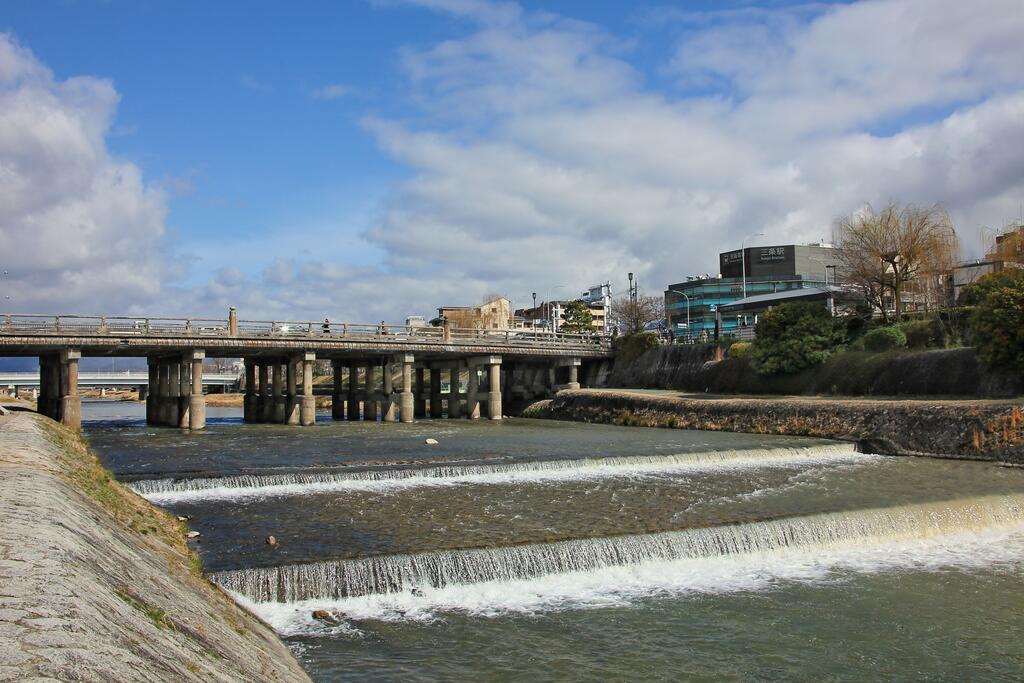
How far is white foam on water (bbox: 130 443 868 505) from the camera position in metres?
21.5

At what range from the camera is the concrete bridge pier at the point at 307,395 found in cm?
4925

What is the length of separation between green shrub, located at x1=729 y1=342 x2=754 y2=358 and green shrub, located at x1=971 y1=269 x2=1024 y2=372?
1759cm

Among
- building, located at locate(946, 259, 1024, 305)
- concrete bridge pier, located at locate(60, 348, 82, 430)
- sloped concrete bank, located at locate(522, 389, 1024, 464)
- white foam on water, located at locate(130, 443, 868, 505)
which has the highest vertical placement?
building, located at locate(946, 259, 1024, 305)

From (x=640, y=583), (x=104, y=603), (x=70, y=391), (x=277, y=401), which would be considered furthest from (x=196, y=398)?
(x=104, y=603)

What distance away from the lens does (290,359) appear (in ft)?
179

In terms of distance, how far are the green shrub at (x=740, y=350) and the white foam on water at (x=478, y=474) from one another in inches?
825

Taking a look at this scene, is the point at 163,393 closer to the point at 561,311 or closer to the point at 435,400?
the point at 435,400

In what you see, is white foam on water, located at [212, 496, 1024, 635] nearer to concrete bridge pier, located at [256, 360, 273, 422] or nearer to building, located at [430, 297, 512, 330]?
concrete bridge pier, located at [256, 360, 273, 422]

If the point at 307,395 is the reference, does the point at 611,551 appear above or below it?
below

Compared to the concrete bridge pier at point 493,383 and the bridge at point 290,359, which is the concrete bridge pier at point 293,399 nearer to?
the bridge at point 290,359

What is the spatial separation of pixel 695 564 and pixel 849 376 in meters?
30.6

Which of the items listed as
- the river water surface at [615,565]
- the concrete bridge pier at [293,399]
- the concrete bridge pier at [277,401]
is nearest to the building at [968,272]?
the river water surface at [615,565]

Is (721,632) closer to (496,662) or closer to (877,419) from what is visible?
(496,662)

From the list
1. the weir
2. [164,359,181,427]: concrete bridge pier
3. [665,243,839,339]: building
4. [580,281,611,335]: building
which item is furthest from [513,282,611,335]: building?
the weir
